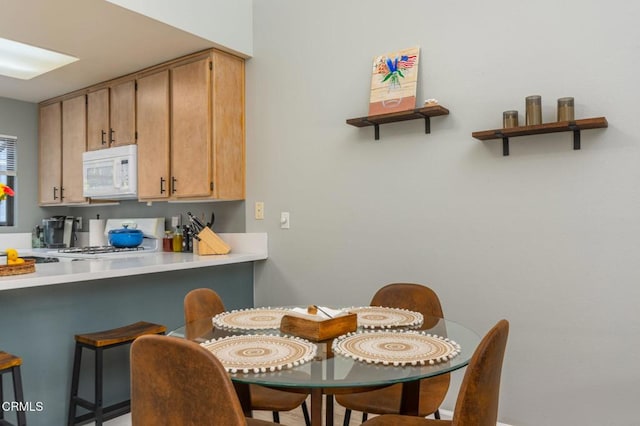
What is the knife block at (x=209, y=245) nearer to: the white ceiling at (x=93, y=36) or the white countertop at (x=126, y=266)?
the white countertop at (x=126, y=266)

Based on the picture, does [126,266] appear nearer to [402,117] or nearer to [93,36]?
[93,36]

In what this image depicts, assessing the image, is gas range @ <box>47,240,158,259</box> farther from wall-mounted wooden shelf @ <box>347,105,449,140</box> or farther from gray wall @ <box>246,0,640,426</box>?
wall-mounted wooden shelf @ <box>347,105,449,140</box>

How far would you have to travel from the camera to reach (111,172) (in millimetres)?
3859

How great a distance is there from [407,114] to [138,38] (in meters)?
1.82

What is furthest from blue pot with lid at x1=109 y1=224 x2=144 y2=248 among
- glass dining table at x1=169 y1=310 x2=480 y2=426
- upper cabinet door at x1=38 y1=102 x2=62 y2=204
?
glass dining table at x1=169 y1=310 x2=480 y2=426

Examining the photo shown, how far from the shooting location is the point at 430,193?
2.66m

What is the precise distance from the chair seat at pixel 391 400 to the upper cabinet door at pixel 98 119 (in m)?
3.17

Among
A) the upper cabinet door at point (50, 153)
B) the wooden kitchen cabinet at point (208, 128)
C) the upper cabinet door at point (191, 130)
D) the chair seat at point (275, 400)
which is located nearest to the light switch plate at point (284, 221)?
the wooden kitchen cabinet at point (208, 128)

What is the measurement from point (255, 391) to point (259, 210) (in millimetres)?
1711

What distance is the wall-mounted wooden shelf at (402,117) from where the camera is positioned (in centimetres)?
252

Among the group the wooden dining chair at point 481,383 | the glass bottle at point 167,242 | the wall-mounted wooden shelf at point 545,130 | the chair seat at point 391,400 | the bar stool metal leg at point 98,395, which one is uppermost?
the wall-mounted wooden shelf at point 545,130

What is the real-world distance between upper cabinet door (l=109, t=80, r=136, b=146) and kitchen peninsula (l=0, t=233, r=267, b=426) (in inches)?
54.3

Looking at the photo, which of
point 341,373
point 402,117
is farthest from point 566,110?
point 341,373

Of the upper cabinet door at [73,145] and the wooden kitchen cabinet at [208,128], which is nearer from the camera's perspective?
the wooden kitchen cabinet at [208,128]
